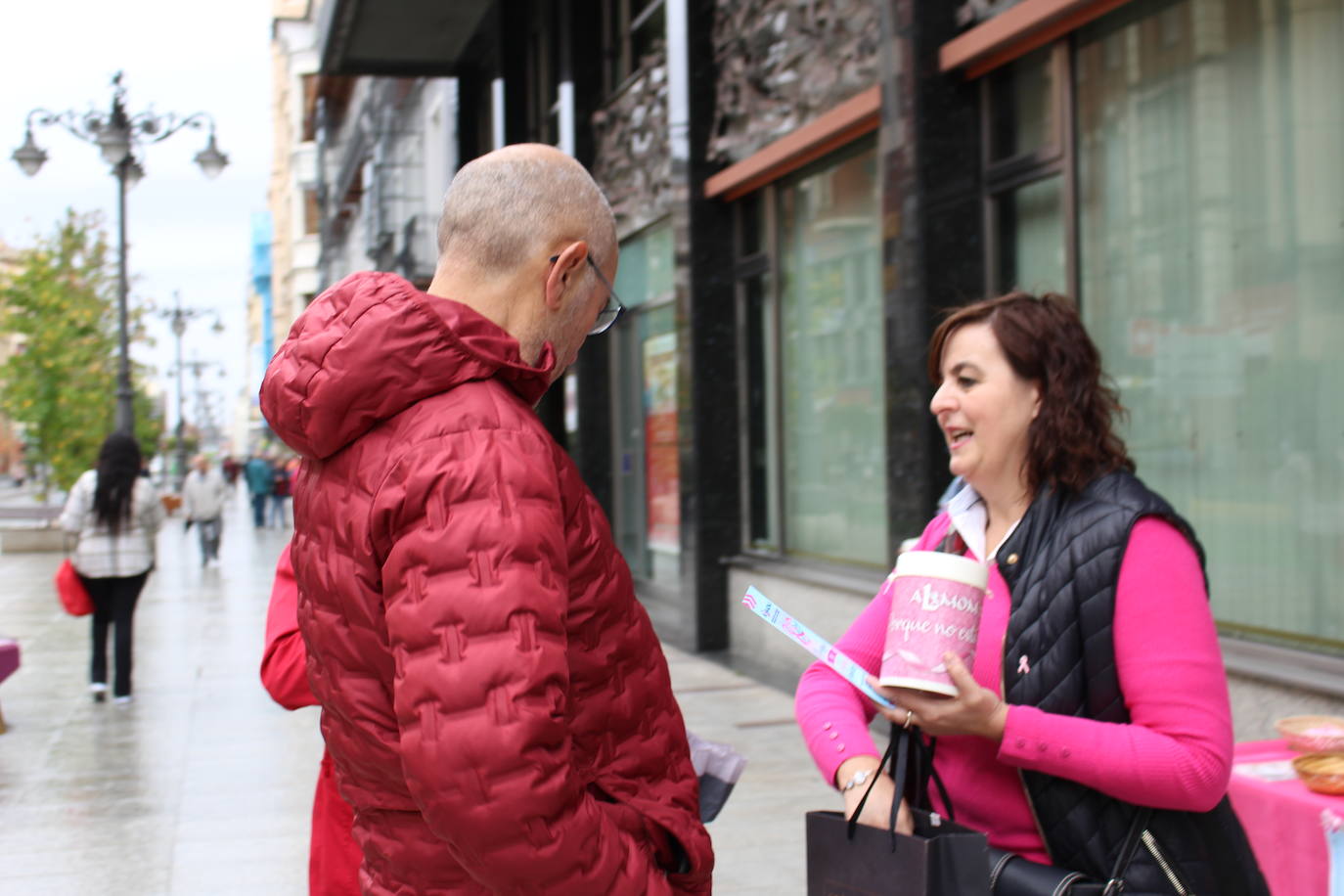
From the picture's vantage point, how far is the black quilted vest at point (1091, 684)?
91.7 inches

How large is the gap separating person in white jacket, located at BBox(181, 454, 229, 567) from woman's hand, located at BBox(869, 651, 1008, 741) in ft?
69.9

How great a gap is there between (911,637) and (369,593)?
2.75 ft

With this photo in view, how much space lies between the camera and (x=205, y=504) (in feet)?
74.0

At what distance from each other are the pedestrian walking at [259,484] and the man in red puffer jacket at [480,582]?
110 ft

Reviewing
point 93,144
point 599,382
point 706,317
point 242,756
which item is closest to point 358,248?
point 93,144

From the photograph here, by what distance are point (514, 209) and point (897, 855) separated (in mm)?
1098

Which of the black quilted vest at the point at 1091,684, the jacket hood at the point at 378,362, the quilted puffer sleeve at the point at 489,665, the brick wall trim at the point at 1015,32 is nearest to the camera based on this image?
the quilted puffer sleeve at the point at 489,665

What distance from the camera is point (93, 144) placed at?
2338 cm

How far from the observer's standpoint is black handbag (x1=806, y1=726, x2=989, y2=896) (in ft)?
6.93

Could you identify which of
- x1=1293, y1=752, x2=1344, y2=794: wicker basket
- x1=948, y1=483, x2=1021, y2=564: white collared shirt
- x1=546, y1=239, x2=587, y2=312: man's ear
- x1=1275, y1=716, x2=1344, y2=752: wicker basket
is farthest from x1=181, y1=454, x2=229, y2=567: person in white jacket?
x1=546, y1=239, x2=587, y2=312: man's ear

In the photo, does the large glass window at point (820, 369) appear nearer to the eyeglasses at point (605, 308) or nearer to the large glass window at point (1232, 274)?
the large glass window at point (1232, 274)

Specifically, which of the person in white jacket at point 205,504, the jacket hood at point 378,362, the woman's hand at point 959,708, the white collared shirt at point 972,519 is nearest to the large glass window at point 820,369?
the white collared shirt at point 972,519

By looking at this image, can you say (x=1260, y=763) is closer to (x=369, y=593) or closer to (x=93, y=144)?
(x=369, y=593)

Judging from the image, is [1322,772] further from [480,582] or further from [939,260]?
[939,260]
